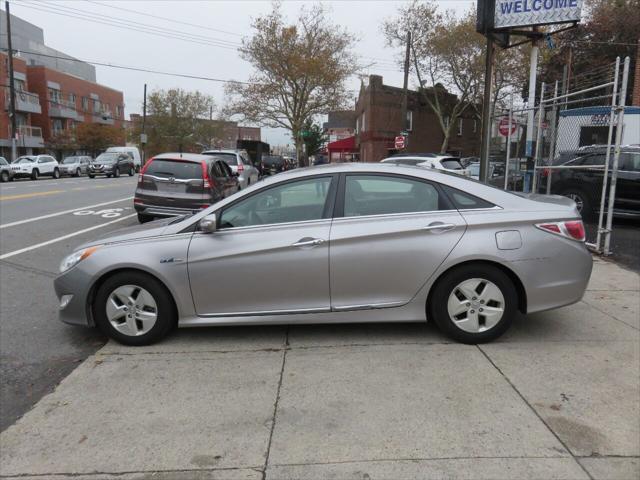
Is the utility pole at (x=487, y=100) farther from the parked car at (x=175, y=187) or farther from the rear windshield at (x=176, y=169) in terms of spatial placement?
the rear windshield at (x=176, y=169)

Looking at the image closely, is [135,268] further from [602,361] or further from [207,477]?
[602,361]

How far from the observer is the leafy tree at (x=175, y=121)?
67062 mm

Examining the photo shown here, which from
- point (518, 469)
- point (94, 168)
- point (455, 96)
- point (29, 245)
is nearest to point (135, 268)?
point (518, 469)

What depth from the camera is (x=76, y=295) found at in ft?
14.7

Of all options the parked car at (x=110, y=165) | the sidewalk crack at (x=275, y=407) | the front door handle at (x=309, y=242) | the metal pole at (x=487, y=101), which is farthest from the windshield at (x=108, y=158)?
the front door handle at (x=309, y=242)

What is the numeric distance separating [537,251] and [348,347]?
5.76ft

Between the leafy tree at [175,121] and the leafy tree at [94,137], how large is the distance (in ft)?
34.6

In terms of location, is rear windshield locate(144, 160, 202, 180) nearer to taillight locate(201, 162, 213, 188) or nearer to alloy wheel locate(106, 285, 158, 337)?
taillight locate(201, 162, 213, 188)

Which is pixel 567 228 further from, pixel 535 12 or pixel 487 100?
pixel 535 12

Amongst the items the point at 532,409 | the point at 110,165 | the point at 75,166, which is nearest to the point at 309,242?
the point at 532,409

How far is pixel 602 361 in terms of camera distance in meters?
4.15

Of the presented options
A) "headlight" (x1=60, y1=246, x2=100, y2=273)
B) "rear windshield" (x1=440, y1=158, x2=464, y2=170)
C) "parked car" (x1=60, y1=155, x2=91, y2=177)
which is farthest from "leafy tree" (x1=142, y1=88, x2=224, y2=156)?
"headlight" (x1=60, y1=246, x2=100, y2=273)

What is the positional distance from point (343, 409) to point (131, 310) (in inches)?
83.3

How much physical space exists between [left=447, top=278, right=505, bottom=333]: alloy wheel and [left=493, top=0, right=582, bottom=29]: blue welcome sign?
819 centimetres
